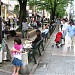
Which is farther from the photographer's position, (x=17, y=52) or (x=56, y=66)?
(x=56, y=66)

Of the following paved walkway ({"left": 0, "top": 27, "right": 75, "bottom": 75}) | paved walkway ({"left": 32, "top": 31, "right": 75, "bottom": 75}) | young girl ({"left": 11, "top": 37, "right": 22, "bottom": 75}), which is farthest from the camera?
paved walkway ({"left": 32, "top": 31, "right": 75, "bottom": 75})

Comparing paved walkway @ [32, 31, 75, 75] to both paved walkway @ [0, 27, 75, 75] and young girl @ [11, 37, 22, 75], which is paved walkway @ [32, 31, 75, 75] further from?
young girl @ [11, 37, 22, 75]

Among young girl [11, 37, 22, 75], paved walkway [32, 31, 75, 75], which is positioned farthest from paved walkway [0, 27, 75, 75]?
young girl [11, 37, 22, 75]

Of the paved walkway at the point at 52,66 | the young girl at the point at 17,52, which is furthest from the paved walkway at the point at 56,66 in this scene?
the young girl at the point at 17,52

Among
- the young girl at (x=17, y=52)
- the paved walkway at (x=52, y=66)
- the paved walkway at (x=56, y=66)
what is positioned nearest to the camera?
the young girl at (x=17, y=52)

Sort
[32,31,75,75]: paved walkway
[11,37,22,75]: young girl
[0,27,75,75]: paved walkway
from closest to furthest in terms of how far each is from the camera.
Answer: [11,37,22,75]: young girl < [0,27,75,75]: paved walkway < [32,31,75,75]: paved walkway

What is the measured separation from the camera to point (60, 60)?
1404cm

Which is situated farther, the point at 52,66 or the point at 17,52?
the point at 52,66

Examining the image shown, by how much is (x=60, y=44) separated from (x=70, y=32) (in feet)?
5.12

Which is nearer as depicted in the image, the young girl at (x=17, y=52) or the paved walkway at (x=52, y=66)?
the young girl at (x=17, y=52)

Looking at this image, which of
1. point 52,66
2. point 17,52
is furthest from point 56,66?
point 17,52

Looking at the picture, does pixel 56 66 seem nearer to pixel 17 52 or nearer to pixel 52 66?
pixel 52 66

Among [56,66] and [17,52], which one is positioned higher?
[17,52]

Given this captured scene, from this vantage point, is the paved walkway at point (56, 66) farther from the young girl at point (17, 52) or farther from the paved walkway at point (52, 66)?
the young girl at point (17, 52)
